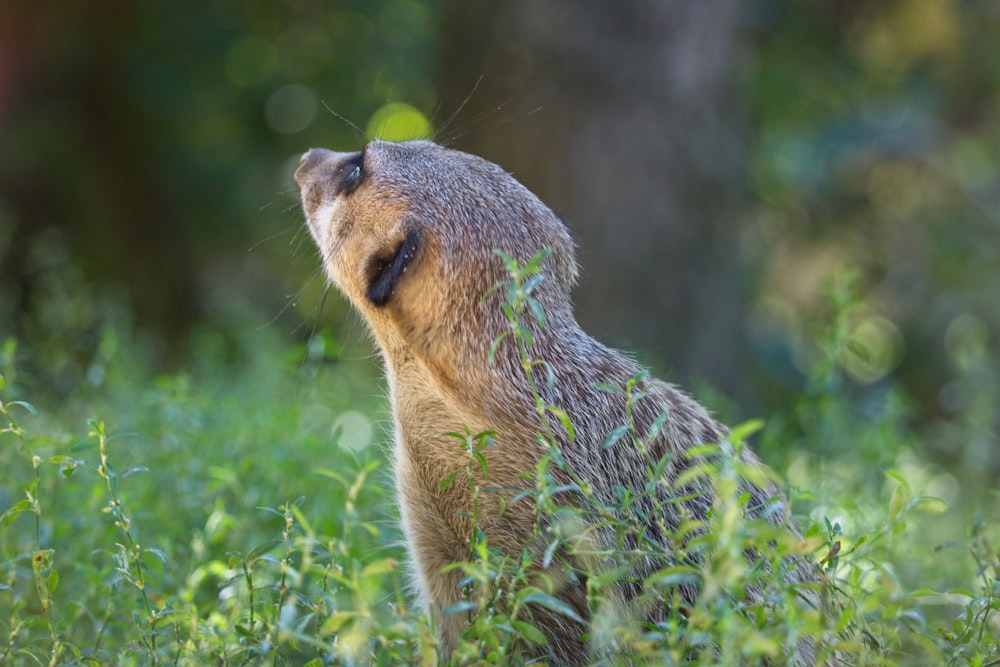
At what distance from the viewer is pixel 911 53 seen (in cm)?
1317

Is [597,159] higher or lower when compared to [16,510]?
lower

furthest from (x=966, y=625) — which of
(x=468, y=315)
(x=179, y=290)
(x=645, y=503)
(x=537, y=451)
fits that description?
(x=179, y=290)

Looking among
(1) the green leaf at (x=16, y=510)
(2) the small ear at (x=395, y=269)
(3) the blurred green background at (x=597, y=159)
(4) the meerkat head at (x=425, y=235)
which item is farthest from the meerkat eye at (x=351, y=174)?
(3) the blurred green background at (x=597, y=159)

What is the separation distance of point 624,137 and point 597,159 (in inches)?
11.1

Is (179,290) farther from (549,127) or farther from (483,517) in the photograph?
(483,517)

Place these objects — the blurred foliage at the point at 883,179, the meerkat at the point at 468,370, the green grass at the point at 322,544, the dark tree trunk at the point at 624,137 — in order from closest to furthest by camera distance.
Result: the green grass at the point at 322,544, the meerkat at the point at 468,370, the dark tree trunk at the point at 624,137, the blurred foliage at the point at 883,179

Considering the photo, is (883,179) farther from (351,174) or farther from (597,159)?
(351,174)

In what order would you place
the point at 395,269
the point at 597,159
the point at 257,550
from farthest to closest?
the point at 597,159
the point at 395,269
the point at 257,550

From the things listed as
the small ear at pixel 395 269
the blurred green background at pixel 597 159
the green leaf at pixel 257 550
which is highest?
the small ear at pixel 395 269

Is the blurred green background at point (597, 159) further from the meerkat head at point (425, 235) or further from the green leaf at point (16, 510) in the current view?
the green leaf at point (16, 510)

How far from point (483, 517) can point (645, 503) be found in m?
0.49

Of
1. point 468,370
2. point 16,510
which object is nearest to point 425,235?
point 468,370

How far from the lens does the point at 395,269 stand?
11.8 ft

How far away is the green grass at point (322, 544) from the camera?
246cm
